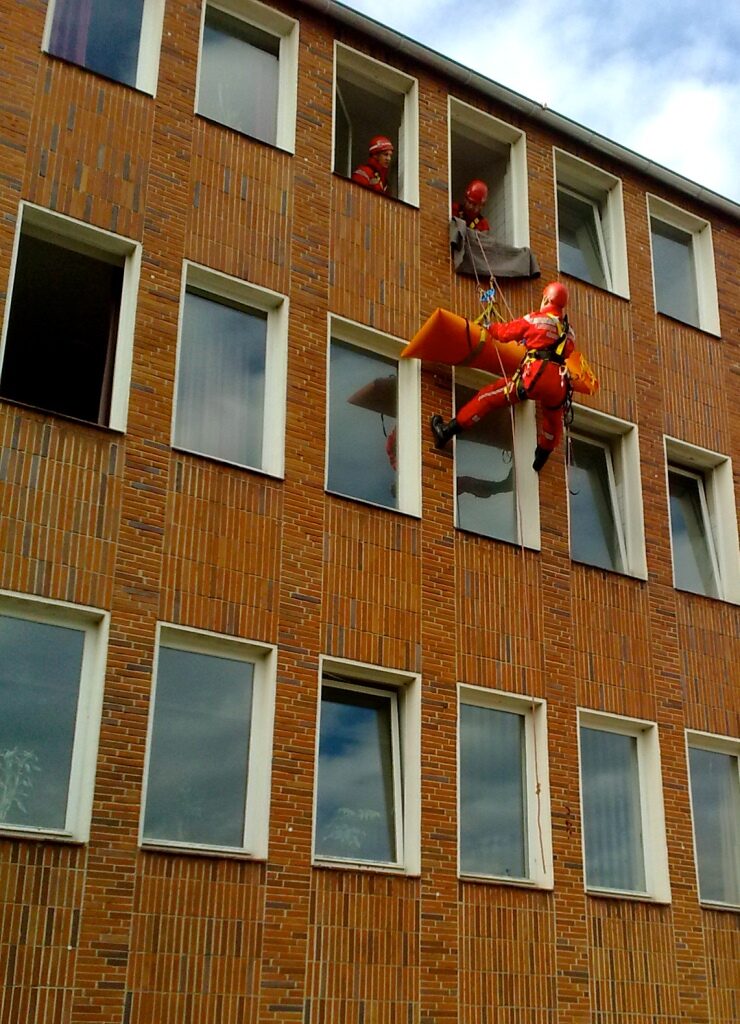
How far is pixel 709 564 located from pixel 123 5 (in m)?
8.78

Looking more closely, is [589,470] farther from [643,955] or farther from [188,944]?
[188,944]

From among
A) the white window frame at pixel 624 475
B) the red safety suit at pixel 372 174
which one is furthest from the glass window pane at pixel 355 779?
the red safety suit at pixel 372 174

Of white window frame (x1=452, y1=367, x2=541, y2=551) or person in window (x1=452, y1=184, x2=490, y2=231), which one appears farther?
person in window (x1=452, y1=184, x2=490, y2=231)

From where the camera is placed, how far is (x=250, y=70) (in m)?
14.1

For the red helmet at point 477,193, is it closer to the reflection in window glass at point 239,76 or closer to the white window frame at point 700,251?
the reflection in window glass at point 239,76

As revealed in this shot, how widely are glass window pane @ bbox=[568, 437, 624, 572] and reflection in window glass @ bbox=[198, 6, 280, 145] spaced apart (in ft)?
15.9

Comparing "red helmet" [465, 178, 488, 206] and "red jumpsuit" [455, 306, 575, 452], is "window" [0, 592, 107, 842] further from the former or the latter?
"red helmet" [465, 178, 488, 206]

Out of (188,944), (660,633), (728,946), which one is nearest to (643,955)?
(728,946)

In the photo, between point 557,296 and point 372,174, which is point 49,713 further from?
point 372,174

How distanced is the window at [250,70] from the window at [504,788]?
599 centimetres

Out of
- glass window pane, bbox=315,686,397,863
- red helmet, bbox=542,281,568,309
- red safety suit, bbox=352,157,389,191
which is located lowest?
glass window pane, bbox=315,686,397,863

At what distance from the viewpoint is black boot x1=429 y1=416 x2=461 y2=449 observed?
1328 centimetres

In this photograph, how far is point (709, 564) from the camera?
15633 mm

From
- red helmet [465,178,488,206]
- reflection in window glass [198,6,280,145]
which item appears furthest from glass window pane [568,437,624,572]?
reflection in window glass [198,6,280,145]
